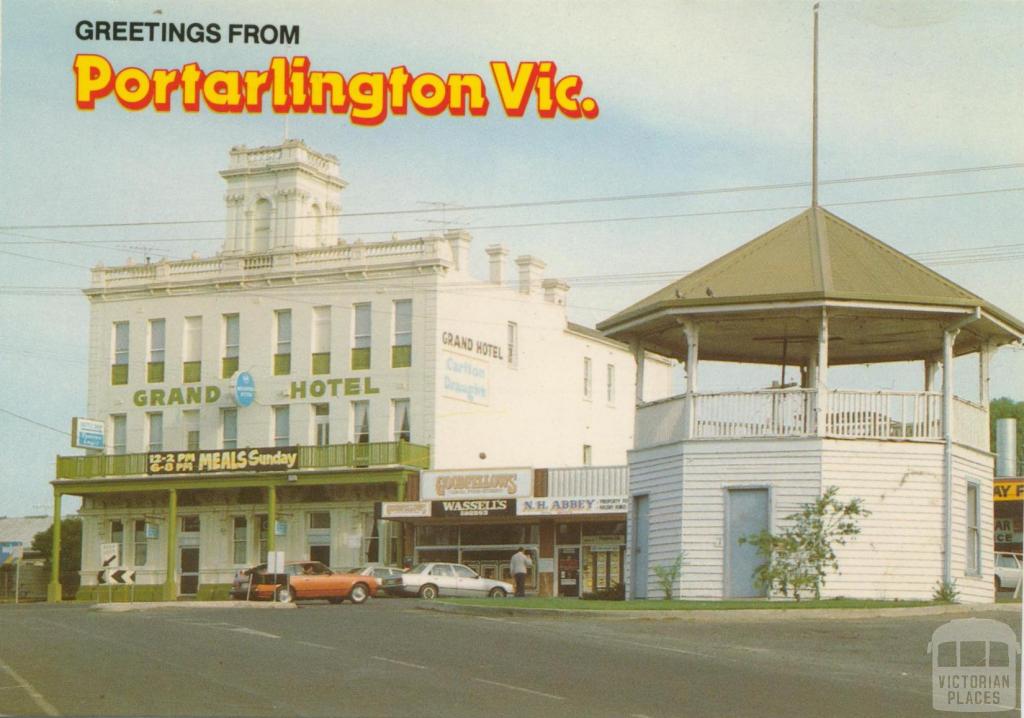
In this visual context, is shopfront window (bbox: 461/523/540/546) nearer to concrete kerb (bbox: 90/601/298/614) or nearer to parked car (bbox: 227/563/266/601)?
parked car (bbox: 227/563/266/601)

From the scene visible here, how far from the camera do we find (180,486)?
6575 cm

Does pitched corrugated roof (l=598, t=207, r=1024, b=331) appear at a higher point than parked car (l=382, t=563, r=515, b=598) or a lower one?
higher

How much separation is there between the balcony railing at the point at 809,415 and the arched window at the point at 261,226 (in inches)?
1332

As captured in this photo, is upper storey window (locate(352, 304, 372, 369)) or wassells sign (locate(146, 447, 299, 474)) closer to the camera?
upper storey window (locate(352, 304, 372, 369))

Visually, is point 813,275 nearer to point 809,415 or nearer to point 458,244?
point 809,415

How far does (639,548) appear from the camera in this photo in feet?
→ 124

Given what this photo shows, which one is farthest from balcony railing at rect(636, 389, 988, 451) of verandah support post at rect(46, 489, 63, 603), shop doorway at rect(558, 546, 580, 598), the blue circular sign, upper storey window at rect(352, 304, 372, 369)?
verandah support post at rect(46, 489, 63, 603)

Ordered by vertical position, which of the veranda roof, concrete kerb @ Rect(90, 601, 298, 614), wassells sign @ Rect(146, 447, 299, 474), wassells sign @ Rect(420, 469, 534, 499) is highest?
the veranda roof

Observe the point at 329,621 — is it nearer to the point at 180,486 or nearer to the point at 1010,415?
the point at 180,486

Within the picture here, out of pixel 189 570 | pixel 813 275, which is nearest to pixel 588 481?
pixel 189 570

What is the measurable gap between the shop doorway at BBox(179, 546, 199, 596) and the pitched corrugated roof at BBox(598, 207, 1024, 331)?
32.8 meters

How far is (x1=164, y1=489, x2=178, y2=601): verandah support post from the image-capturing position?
64.7 m

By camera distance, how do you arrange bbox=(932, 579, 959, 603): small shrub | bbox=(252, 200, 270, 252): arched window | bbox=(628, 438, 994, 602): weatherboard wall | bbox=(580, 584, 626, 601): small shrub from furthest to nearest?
bbox=(252, 200, 270, 252): arched window, bbox=(580, 584, 626, 601): small shrub, bbox=(628, 438, 994, 602): weatherboard wall, bbox=(932, 579, 959, 603): small shrub

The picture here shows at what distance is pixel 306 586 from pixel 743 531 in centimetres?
1850
